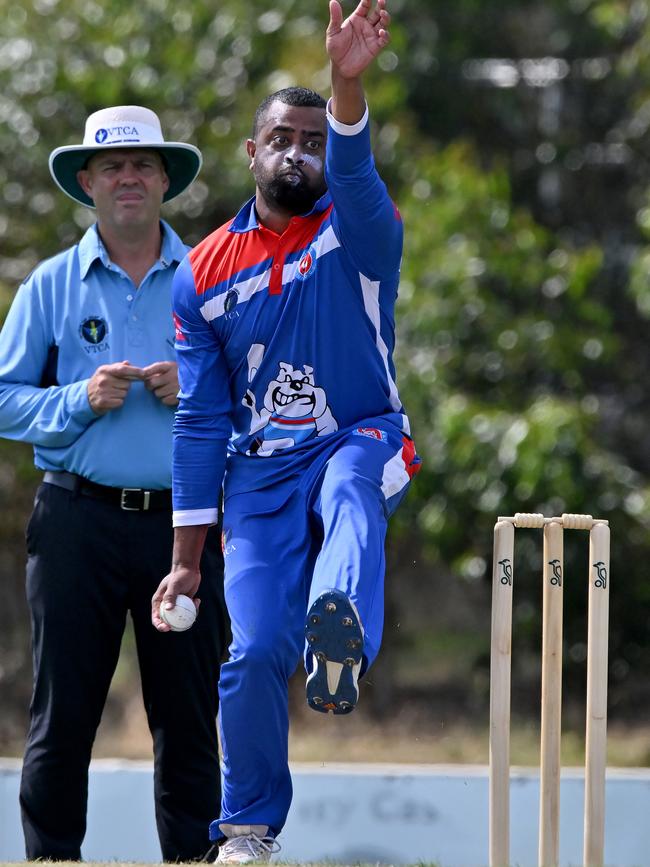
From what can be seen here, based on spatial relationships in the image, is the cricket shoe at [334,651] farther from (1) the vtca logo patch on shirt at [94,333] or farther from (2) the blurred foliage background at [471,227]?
(2) the blurred foliage background at [471,227]

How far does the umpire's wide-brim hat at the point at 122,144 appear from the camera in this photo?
500 centimetres

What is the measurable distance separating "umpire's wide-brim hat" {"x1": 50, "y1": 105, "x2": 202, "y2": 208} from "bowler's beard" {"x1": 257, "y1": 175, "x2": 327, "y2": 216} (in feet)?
2.92

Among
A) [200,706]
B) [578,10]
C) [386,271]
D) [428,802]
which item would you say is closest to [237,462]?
[386,271]

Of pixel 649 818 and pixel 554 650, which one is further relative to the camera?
pixel 649 818

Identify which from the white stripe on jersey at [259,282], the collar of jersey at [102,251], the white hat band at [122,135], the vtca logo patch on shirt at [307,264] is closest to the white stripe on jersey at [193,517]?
the white stripe on jersey at [259,282]

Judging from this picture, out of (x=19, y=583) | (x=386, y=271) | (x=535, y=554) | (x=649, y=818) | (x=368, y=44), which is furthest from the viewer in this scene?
(x=19, y=583)

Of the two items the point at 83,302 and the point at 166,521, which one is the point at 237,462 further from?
the point at 83,302

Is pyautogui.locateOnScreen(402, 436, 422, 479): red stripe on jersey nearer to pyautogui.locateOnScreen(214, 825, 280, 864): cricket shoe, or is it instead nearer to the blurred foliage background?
pyautogui.locateOnScreen(214, 825, 280, 864): cricket shoe

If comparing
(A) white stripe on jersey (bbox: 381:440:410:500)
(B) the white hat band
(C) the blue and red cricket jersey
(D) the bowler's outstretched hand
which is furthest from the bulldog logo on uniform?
(B) the white hat band

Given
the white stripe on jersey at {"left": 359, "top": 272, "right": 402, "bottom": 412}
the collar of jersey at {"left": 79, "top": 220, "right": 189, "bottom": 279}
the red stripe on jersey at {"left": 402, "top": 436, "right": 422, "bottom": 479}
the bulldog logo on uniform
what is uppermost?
the collar of jersey at {"left": 79, "top": 220, "right": 189, "bottom": 279}

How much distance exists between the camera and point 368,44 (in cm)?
377

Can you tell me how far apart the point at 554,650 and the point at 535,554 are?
4.74 m

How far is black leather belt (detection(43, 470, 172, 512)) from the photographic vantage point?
4.77m

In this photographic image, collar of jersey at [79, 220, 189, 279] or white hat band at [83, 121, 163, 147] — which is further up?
white hat band at [83, 121, 163, 147]
